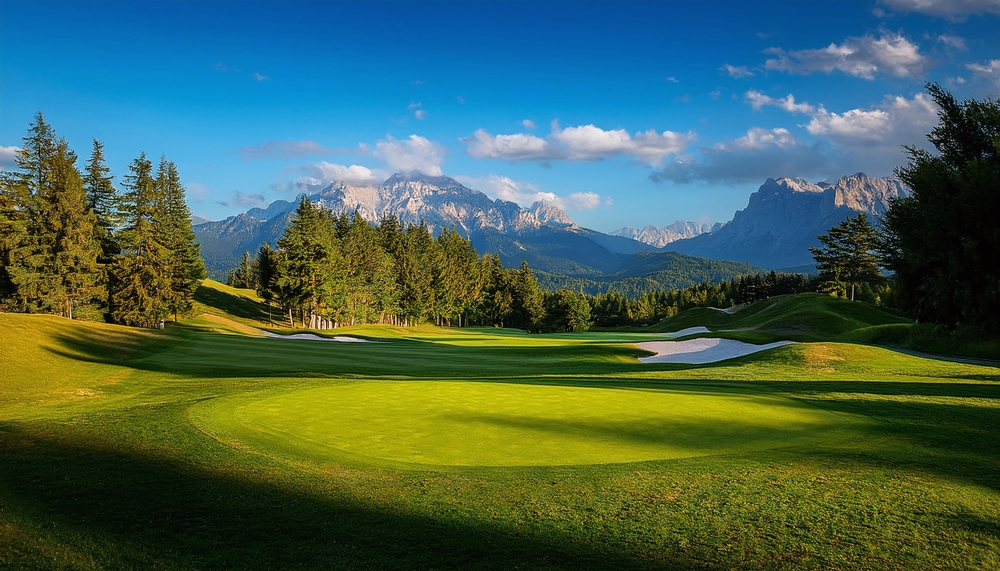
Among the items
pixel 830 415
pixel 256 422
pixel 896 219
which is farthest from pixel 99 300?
pixel 896 219

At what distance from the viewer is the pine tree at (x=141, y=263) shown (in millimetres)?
50594

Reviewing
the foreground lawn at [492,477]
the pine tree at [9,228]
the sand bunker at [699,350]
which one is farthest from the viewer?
the pine tree at [9,228]

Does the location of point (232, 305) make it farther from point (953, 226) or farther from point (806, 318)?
point (953, 226)

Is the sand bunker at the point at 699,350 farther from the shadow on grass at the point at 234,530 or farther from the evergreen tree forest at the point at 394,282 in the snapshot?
the evergreen tree forest at the point at 394,282

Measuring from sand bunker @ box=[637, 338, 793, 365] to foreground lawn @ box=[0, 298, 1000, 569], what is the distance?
55.5 ft

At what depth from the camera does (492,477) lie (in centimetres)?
757

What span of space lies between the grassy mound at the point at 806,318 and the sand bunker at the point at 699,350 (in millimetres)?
3614

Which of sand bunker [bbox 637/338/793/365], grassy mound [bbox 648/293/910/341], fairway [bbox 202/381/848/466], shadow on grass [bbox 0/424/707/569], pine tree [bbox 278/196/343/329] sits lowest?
sand bunker [bbox 637/338/793/365]

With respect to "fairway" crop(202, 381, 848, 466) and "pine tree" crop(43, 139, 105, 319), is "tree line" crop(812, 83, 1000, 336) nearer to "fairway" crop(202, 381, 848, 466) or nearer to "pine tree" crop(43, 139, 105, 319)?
"fairway" crop(202, 381, 848, 466)

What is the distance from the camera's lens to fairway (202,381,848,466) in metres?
9.07

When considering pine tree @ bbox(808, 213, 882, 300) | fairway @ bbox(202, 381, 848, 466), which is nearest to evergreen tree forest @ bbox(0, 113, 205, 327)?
fairway @ bbox(202, 381, 848, 466)

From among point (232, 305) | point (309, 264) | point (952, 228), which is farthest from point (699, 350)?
point (232, 305)

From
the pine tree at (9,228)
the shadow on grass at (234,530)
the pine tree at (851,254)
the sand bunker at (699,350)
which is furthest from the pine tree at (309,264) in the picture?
the pine tree at (851,254)

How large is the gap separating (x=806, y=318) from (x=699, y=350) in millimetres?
23773
